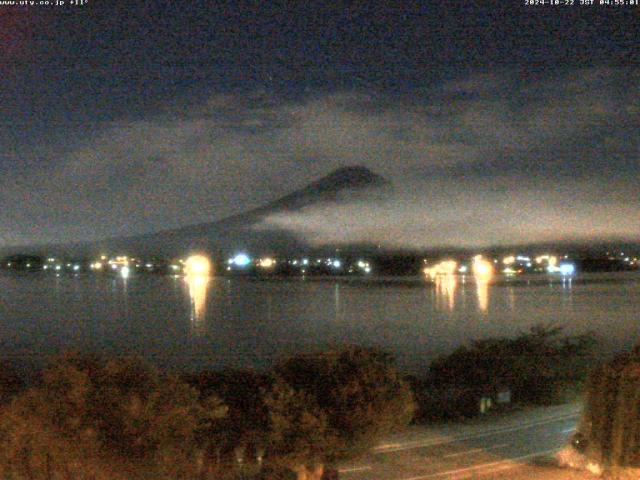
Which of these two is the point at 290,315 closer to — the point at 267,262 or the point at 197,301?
the point at 197,301

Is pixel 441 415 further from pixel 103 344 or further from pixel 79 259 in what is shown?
pixel 79 259

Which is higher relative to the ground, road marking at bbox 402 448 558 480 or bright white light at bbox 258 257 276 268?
bright white light at bbox 258 257 276 268

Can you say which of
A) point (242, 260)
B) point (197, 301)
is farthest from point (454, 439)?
point (242, 260)

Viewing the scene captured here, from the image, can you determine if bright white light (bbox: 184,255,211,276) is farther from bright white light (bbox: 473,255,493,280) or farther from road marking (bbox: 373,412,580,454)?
road marking (bbox: 373,412,580,454)

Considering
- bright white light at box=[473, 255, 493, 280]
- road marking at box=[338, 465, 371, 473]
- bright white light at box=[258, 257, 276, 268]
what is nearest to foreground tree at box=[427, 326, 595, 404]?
road marking at box=[338, 465, 371, 473]

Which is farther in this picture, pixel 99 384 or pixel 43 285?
pixel 43 285

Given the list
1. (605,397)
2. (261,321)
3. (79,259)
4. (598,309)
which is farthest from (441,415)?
(79,259)
